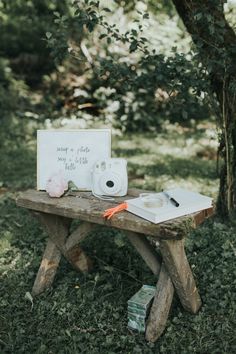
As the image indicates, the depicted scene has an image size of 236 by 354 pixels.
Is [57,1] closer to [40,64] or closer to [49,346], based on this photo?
[40,64]

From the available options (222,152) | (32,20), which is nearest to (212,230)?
(222,152)

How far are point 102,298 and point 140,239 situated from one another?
1.99 feet

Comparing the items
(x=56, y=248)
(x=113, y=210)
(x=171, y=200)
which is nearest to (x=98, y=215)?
(x=113, y=210)

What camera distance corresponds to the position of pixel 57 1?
32.5 feet

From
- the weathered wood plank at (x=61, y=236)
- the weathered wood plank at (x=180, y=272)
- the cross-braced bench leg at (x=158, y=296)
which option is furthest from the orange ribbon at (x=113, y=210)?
the weathered wood plank at (x=61, y=236)

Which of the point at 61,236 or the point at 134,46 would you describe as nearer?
the point at 61,236

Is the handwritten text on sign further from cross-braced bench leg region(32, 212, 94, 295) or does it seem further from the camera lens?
cross-braced bench leg region(32, 212, 94, 295)

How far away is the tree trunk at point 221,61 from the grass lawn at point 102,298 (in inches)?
13.0

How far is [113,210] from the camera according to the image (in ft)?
8.00

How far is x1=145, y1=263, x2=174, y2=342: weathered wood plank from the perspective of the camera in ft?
8.25

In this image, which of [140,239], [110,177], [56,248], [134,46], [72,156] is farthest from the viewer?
[134,46]

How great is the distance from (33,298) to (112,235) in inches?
35.0

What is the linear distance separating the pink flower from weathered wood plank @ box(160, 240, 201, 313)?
742 mm

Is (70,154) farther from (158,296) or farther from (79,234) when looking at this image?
(158,296)
